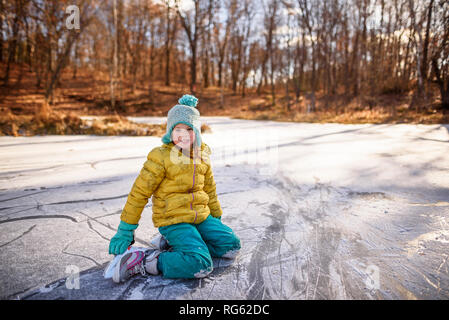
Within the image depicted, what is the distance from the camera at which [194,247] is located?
4.67 feet

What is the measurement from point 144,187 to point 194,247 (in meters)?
0.41

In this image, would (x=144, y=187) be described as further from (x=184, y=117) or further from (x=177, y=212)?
(x=184, y=117)

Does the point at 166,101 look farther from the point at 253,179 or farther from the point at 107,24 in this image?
the point at 253,179

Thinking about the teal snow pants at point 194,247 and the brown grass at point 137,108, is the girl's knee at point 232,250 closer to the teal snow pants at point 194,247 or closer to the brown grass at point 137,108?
the teal snow pants at point 194,247

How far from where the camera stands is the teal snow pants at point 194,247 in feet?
4.48

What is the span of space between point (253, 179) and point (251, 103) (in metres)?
18.9

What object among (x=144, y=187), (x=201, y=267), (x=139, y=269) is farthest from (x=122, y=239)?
(x=201, y=267)

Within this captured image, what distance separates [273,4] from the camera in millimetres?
20578

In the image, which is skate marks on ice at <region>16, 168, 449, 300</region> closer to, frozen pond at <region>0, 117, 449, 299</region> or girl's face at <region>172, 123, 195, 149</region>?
frozen pond at <region>0, 117, 449, 299</region>

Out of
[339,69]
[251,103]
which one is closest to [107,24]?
[251,103]

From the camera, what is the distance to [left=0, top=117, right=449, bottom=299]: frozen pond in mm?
1324

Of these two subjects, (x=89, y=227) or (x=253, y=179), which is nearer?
(x=89, y=227)

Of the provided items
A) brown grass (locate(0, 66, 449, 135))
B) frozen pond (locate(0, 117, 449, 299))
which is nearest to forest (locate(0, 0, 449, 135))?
brown grass (locate(0, 66, 449, 135))
